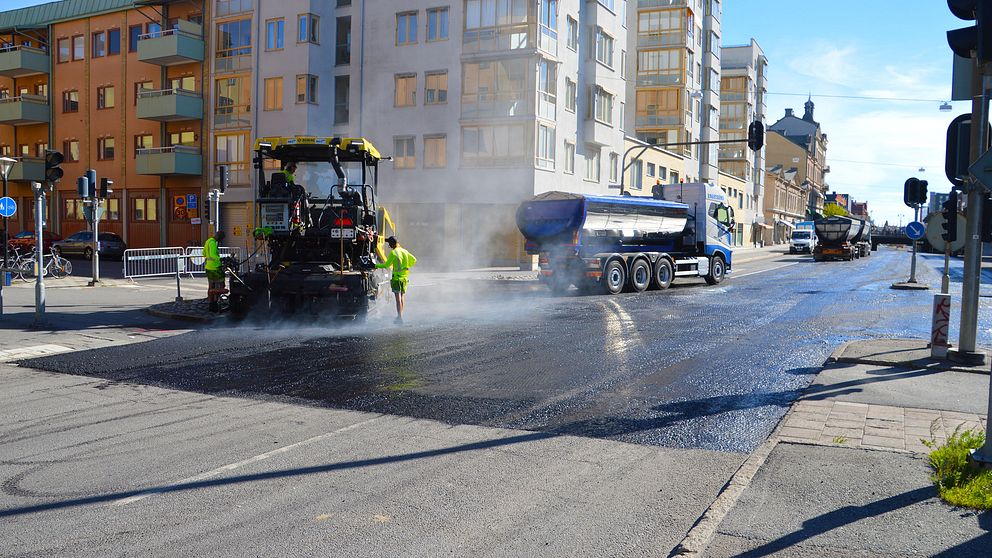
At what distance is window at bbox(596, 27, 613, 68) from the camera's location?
3675cm

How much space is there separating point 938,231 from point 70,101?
43.3 metres

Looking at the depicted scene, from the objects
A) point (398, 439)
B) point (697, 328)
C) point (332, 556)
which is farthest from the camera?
point (697, 328)

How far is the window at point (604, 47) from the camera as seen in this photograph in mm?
36750

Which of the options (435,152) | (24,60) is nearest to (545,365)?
(435,152)

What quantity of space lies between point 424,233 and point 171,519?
2893cm

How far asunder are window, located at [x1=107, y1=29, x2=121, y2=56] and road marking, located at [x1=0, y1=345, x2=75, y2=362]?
112 ft

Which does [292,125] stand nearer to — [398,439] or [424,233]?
[424,233]

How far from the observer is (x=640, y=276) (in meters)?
22.5

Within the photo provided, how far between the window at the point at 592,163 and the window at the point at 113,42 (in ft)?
80.6

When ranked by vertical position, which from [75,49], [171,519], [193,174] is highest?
[75,49]

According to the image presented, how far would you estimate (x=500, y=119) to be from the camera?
32062 millimetres

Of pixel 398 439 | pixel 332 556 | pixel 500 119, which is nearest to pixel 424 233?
pixel 500 119

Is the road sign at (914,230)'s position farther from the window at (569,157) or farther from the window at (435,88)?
the window at (435,88)

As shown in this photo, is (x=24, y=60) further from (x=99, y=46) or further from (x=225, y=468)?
(x=225, y=468)
